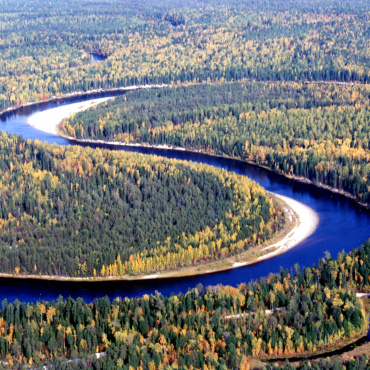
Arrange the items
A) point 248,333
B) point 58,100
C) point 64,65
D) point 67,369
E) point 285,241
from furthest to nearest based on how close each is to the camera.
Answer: point 64,65
point 58,100
point 285,241
point 248,333
point 67,369

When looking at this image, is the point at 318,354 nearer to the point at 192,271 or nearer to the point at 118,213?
the point at 192,271

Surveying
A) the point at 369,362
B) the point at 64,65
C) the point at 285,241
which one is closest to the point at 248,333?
the point at 369,362

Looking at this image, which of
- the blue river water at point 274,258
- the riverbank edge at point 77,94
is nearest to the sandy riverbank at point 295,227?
the blue river water at point 274,258

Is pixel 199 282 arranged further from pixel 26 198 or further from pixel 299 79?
pixel 299 79

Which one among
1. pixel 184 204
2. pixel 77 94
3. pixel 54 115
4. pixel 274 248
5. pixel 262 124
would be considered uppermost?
pixel 262 124

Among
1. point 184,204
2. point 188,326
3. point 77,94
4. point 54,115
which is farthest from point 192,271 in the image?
point 77,94

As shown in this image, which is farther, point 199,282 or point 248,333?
point 199,282

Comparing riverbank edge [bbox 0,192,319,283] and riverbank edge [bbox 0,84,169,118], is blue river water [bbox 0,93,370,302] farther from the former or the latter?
riverbank edge [bbox 0,84,169,118]
